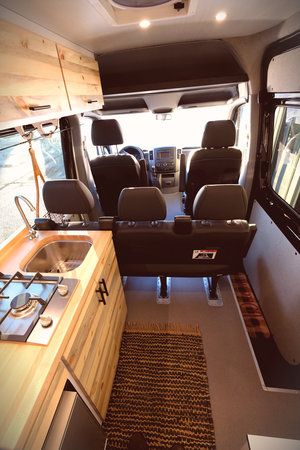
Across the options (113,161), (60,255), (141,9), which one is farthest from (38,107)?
(113,161)

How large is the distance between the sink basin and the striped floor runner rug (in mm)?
866

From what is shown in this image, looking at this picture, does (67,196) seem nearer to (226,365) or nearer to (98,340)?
(98,340)

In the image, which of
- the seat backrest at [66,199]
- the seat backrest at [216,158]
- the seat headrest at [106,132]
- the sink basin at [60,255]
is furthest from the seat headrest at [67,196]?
the seat backrest at [216,158]

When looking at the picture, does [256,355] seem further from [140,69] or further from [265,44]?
[140,69]

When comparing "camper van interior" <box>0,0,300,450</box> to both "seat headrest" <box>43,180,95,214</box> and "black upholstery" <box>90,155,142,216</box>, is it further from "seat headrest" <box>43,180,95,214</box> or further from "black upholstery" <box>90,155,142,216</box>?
"black upholstery" <box>90,155,142,216</box>

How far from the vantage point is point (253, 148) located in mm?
2510

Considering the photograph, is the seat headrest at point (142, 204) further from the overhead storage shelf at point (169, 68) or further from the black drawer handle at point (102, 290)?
the overhead storage shelf at point (169, 68)

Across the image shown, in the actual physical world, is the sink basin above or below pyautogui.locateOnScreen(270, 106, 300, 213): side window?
below

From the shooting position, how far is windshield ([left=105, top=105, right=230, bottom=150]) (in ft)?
13.1

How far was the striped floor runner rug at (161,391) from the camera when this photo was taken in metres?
1.39

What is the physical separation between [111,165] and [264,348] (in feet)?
8.37

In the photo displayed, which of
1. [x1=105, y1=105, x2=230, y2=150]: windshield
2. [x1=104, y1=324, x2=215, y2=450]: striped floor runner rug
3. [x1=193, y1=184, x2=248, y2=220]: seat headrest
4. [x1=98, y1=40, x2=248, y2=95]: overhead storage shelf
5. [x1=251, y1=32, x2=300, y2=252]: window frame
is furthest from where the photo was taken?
[x1=105, y1=105, x2=230, y2=150]: windshield

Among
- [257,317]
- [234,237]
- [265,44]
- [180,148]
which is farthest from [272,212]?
[180,148]

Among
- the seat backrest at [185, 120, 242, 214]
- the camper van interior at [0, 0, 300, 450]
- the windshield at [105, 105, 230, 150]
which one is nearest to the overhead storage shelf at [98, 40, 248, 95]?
the camper van interior at [0, 0, 300, 450]
